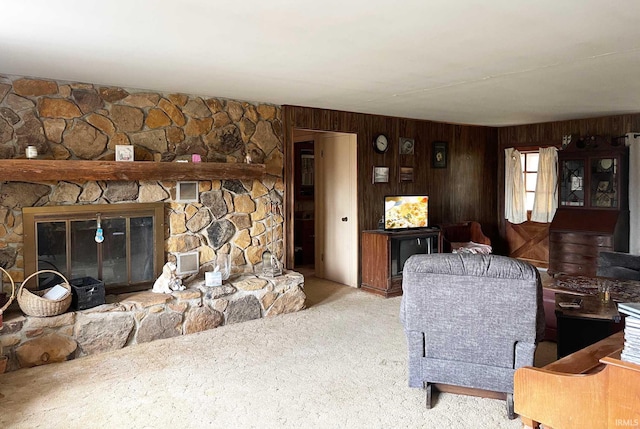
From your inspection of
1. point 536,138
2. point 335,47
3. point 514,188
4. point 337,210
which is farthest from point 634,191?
point 335,47

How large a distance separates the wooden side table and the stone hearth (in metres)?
2.46

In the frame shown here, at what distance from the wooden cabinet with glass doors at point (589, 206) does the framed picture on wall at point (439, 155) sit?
152 cm

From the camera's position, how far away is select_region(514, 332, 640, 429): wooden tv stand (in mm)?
1521

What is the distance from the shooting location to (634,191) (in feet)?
19.7

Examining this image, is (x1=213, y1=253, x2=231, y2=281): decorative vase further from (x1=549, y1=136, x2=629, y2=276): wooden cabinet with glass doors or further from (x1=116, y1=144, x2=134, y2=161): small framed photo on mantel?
(x1=549, y1=136, x2=629, y2=276): wooden cabinet with glass doors

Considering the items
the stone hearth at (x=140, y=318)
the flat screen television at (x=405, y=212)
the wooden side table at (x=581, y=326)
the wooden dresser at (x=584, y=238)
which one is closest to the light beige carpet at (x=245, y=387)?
the stone hearth at (x=140, y=318)

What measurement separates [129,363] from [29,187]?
1.62m

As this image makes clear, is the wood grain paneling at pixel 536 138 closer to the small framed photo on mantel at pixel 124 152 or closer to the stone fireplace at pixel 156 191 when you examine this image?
the stone fireplace at pixel 156 191

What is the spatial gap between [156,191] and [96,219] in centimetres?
57

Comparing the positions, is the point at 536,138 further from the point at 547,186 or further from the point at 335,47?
the point at 335,47

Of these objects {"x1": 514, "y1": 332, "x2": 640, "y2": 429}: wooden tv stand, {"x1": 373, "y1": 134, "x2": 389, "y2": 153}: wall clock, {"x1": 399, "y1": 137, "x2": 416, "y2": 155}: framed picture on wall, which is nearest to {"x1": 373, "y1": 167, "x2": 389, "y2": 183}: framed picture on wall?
{"x1": 373, "y1": 134, "x2": 389, "y2": 153}: wall clock

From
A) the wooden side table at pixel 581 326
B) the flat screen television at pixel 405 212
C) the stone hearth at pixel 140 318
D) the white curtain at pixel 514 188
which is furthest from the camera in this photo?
the white curtain at pixel 514 188

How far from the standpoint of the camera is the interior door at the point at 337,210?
6.01 metres

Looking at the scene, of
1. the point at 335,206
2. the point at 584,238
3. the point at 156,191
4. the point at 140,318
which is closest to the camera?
the point at 140,318
